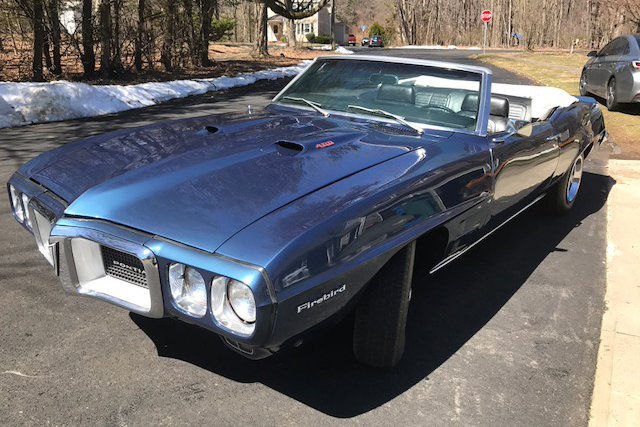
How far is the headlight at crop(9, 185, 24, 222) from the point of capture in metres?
3.13

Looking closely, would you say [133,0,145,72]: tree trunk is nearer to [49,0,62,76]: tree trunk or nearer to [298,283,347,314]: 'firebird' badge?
[49,0,62,76]: tree trunk

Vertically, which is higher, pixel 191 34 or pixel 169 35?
pixel 191 34

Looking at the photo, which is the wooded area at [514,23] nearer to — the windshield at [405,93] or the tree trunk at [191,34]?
the tree trunk at [191,34]

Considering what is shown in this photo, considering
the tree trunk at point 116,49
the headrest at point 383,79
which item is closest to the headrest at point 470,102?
the headrest at point 383,79

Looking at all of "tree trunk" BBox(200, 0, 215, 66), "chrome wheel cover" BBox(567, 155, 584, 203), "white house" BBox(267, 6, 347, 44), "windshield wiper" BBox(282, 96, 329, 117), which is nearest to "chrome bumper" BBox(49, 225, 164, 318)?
"windshield wiper" BBox(282, 96, 329, 117)

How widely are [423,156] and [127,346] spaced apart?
6.12 feet

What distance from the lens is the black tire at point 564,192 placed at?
5137 millimetres

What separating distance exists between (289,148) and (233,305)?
3.71ft

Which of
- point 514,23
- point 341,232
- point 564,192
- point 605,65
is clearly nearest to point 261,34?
point 605,65

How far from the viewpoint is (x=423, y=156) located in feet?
9.86

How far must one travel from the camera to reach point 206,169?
2652 millimetres

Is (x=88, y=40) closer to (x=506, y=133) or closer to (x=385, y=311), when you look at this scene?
(x=506, y=133)

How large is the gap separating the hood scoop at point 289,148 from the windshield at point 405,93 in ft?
2.80

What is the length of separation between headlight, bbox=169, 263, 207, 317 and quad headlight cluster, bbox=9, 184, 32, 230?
1271mm
